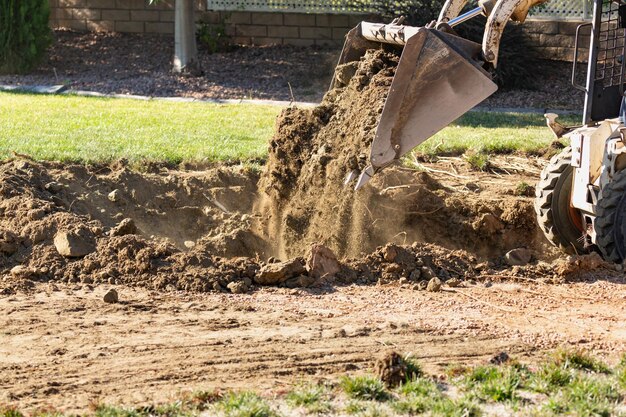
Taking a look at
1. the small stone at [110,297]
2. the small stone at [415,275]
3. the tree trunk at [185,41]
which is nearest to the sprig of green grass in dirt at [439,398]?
the small stone at [110,297]

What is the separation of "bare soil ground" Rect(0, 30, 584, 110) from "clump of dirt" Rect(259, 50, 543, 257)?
252 inches

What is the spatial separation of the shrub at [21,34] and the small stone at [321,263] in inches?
483

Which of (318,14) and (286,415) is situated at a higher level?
(318,14)

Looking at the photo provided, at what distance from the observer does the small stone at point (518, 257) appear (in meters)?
7.84

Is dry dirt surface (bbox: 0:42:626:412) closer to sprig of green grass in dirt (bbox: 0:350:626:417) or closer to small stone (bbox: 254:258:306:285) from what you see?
small stone (bbox: 254:258:306:285)

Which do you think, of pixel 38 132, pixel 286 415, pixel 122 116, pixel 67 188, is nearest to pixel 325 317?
pixel 286 415

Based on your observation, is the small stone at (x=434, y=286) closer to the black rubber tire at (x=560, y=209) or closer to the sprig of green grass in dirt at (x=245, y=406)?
the black rubber tire at (x=560, y=209)

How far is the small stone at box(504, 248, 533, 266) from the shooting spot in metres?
7.84

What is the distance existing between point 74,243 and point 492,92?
3344 millimetres

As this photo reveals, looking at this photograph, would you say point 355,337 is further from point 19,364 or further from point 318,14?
point 318,14

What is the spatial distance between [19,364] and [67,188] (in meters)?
3.78

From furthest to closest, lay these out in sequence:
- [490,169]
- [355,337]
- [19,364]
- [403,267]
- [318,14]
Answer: [318,14] < [490,169] < [403,267] < [355,337] < [19,364]

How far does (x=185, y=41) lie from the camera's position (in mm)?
17812

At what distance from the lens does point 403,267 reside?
24.7ft
